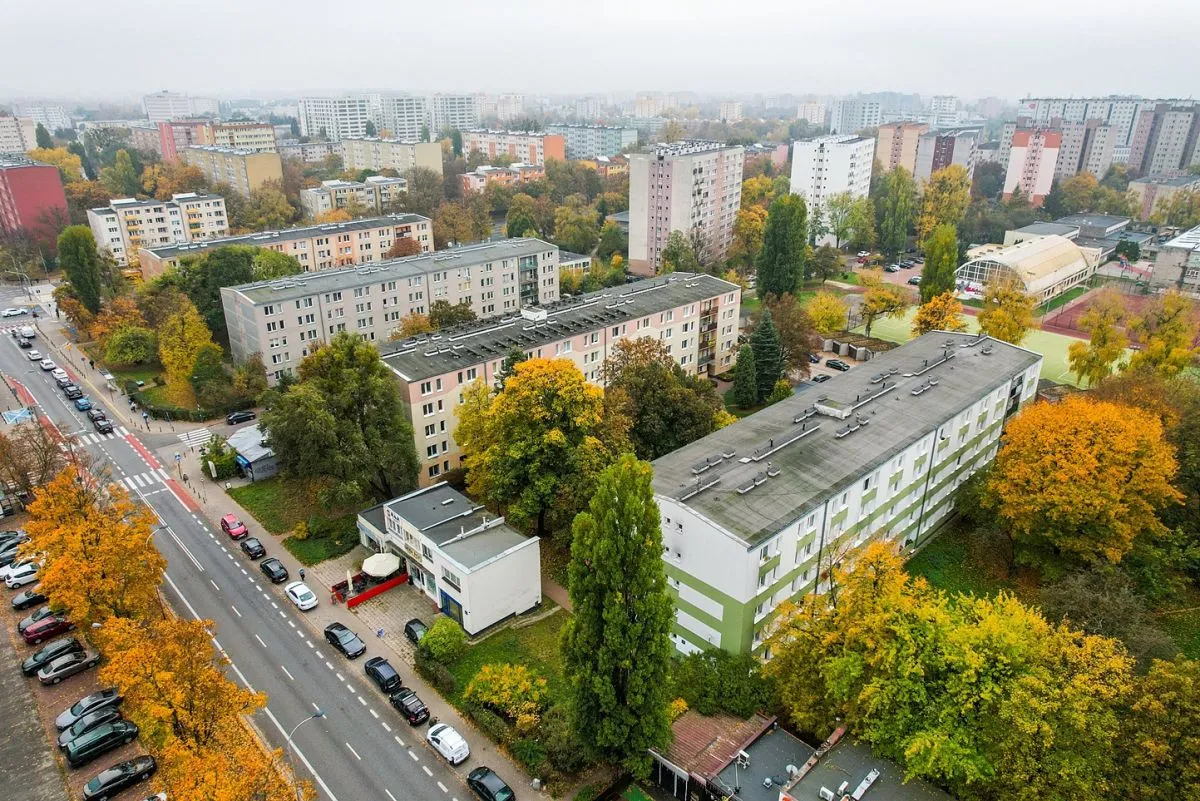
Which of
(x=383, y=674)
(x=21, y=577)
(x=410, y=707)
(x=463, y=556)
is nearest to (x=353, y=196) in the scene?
(x=21, y=577)

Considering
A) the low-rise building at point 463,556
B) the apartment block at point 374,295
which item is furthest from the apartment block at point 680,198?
the low-rise building at point 463,556

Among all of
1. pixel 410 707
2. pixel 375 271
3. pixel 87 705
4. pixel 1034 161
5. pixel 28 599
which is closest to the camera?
pixel 87 705

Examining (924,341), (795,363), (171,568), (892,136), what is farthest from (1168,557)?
(892,136)

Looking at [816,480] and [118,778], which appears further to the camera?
[816,480]

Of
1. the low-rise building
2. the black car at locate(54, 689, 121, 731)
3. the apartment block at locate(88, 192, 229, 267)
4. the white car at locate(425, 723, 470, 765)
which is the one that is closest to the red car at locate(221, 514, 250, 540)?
the low-rise building

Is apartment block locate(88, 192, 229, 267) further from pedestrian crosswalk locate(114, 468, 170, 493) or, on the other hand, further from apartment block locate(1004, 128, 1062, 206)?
Answer: apartment block locate(1004, 128, 1062, 206)

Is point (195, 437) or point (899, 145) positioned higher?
point (899, 145)

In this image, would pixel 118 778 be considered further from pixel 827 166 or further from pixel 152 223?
pixel 827 166
